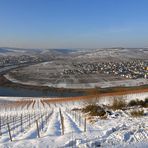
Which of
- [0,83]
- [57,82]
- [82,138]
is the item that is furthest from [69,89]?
[82,138]

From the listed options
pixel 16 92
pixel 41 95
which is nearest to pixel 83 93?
pixel 41 95

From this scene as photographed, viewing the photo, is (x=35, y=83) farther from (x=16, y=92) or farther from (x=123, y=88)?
(x=123, y=88)

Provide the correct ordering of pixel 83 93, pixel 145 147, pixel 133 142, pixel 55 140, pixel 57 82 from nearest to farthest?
pixel 145 147, pixel 133 142, pixel 55 140, pixel 83 93, pixel 57 82

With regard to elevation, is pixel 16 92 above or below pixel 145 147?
below

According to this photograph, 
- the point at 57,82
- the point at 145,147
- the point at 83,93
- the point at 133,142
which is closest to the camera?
the point at 145,147

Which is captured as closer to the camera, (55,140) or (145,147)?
(145,147)

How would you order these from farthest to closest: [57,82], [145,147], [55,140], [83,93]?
[57,82] → [83,93] → [55,140] → [145,147]

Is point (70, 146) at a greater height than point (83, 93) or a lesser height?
greater

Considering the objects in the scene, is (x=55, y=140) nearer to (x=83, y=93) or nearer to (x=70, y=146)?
(x=70, y=146)

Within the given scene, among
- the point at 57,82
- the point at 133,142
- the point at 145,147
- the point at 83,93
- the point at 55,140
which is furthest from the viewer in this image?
the point at 57,82
